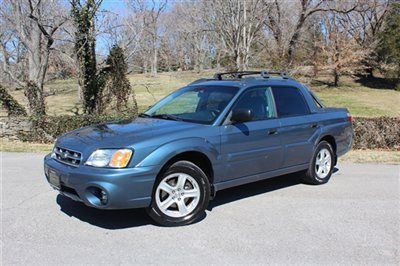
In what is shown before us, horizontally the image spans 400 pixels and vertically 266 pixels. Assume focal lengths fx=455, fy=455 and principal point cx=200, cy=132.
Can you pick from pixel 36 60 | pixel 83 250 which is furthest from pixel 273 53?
pixel 83 250

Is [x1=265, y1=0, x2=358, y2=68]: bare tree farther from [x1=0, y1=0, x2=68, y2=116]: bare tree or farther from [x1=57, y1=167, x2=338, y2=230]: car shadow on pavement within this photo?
[x1=57, y1=167, x2=338, y2=230]: car shadow on pavement

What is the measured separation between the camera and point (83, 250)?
13.9ft

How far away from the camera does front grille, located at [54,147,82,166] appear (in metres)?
4.88

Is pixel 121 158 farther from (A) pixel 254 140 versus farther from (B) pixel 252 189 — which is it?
(B) pixel 252 189

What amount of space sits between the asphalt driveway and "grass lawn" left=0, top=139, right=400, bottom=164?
9.00ft

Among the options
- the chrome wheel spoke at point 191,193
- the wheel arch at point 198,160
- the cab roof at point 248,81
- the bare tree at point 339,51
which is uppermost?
the bare tree at point 339,51

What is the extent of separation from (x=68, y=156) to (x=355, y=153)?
23.4 ft

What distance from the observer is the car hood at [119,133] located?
484 centimetres

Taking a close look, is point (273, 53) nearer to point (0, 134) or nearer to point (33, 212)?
point (0, 134)

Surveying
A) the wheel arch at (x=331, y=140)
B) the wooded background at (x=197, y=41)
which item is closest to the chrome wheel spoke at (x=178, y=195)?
the wheel arch at (x=331, y=140)

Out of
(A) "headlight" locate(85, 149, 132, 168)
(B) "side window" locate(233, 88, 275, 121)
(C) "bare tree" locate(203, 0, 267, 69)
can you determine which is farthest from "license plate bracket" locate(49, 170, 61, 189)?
(C) "bare tree" locate(203, 0, 267, 69)

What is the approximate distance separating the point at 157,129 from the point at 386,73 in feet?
120

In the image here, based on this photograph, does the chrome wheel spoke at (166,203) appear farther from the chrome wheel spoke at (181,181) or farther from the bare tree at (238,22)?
the bare tree at (238,22)

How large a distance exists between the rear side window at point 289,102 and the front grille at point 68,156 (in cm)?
286
